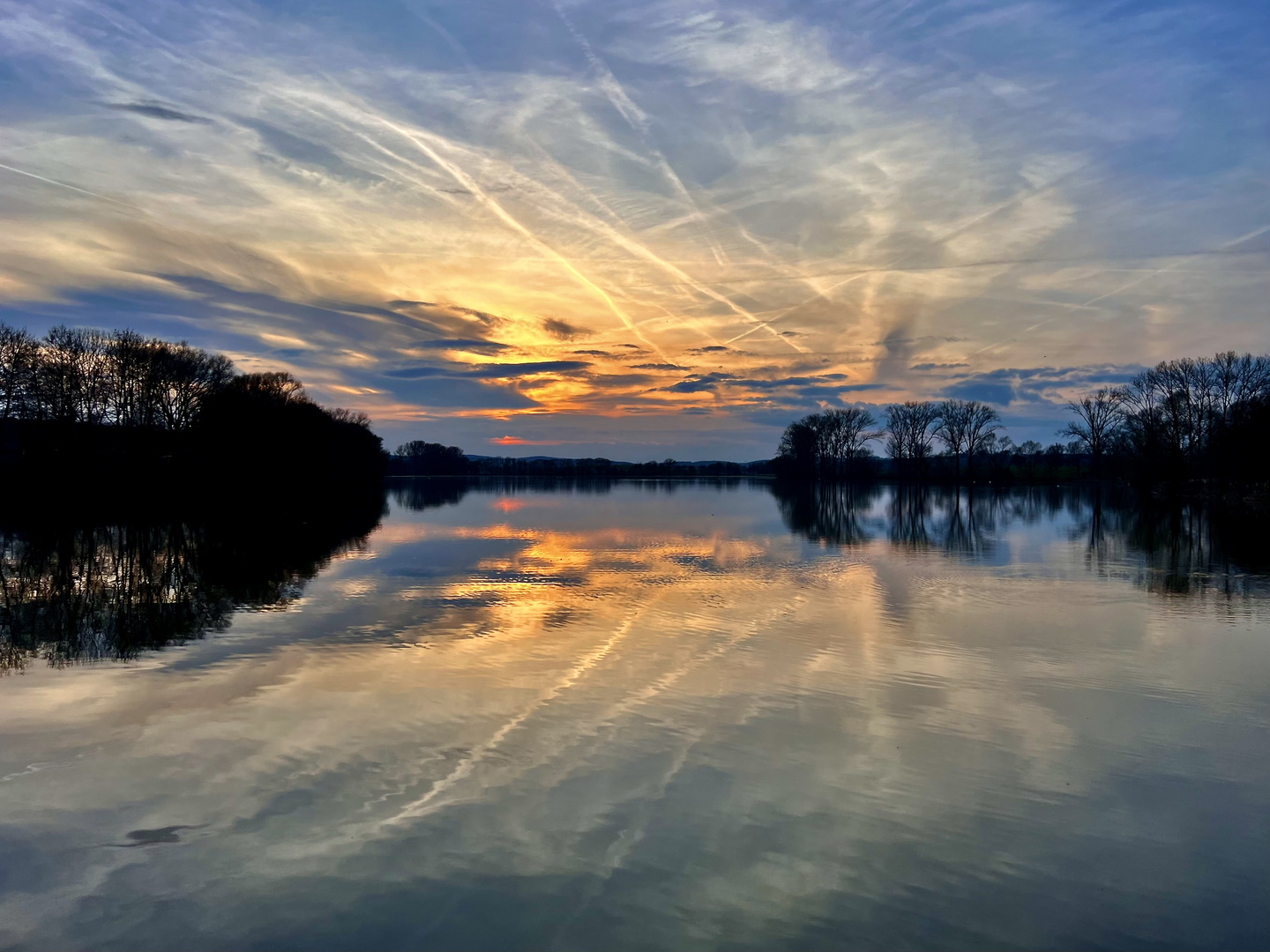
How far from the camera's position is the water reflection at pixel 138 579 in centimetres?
1257

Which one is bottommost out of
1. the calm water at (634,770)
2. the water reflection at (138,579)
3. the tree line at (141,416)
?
the calm water at (634,770)

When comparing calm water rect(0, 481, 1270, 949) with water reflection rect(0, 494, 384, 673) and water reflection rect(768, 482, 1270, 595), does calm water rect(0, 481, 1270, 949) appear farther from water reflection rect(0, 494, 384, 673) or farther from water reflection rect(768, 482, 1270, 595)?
water reflection rect(768, 482, 1270, 595)

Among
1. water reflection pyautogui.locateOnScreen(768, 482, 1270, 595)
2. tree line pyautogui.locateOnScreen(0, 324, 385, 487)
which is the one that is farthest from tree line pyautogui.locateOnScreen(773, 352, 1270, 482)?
tree line pyautogui.locateOnScreen(0, 324, 385, 487)

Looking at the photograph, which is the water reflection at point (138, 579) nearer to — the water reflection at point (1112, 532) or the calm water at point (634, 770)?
the calm water at point (634, 770)

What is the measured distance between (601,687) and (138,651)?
7.25m

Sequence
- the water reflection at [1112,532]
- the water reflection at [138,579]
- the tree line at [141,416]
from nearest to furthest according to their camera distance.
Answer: the water reflection at [138,579] < the water reflection at [1112,532] < the tree line at [141,416]

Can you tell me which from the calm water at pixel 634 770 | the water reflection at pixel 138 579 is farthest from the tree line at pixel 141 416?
the calm water at pixel 634 770

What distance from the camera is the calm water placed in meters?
5.02

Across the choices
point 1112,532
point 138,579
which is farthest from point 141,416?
point 1112,532

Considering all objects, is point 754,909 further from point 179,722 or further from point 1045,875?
point 179,722

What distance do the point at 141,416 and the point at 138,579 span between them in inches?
1833

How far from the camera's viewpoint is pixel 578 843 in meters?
5.88

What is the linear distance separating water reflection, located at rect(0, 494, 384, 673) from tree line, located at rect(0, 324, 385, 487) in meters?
17.5

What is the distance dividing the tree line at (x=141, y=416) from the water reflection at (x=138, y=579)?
57.3 ft
